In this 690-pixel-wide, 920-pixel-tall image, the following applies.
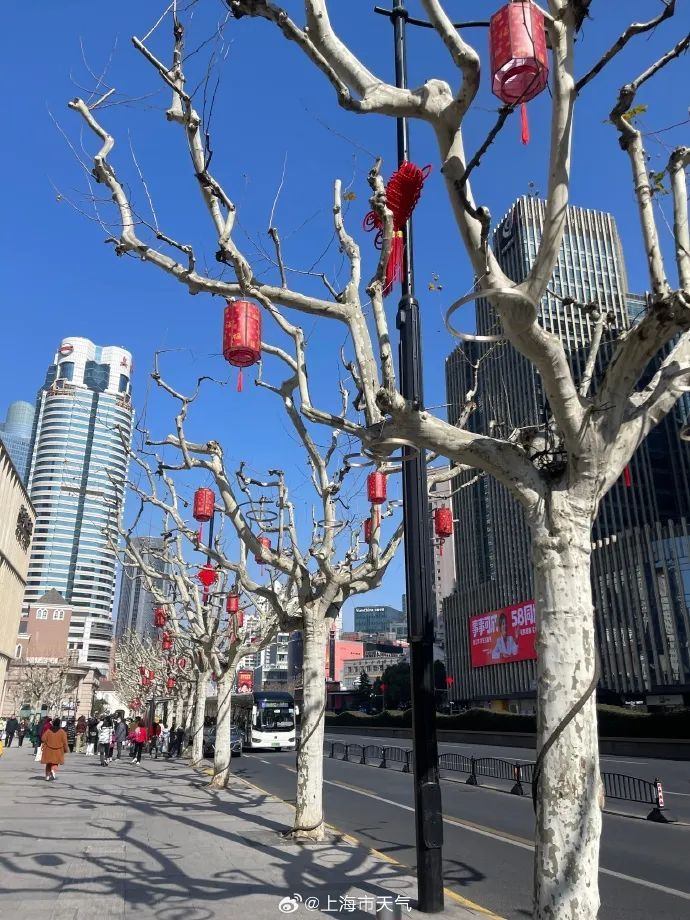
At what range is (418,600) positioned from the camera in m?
6.34

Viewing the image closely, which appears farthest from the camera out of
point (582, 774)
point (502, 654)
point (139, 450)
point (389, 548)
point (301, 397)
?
point (502, 654)

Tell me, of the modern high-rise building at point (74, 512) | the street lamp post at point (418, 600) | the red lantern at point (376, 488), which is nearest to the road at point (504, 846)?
the street lamp post at point (418, 600)

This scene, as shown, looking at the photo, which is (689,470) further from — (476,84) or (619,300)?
(476,84)

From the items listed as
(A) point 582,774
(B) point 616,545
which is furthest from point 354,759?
(B) point 616,545

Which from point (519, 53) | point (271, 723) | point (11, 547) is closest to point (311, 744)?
point (519, 53)

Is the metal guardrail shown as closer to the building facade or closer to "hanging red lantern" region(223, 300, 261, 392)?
"hanging red lantern" region(223, 300, 261, 392)

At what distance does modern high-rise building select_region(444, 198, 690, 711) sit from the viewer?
51594mm

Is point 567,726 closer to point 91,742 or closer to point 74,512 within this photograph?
point 91,742

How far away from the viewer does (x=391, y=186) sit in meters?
5.77

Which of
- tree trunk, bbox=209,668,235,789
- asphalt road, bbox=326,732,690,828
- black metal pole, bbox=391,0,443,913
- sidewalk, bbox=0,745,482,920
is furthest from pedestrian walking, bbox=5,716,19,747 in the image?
black metal pole, bbox=391,0,443,913

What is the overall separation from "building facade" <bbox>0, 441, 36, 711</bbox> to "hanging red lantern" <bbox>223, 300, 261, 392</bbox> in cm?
2153

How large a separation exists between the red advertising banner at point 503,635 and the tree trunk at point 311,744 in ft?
172

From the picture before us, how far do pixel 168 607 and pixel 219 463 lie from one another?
13740 mm

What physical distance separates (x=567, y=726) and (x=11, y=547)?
95.4ft
